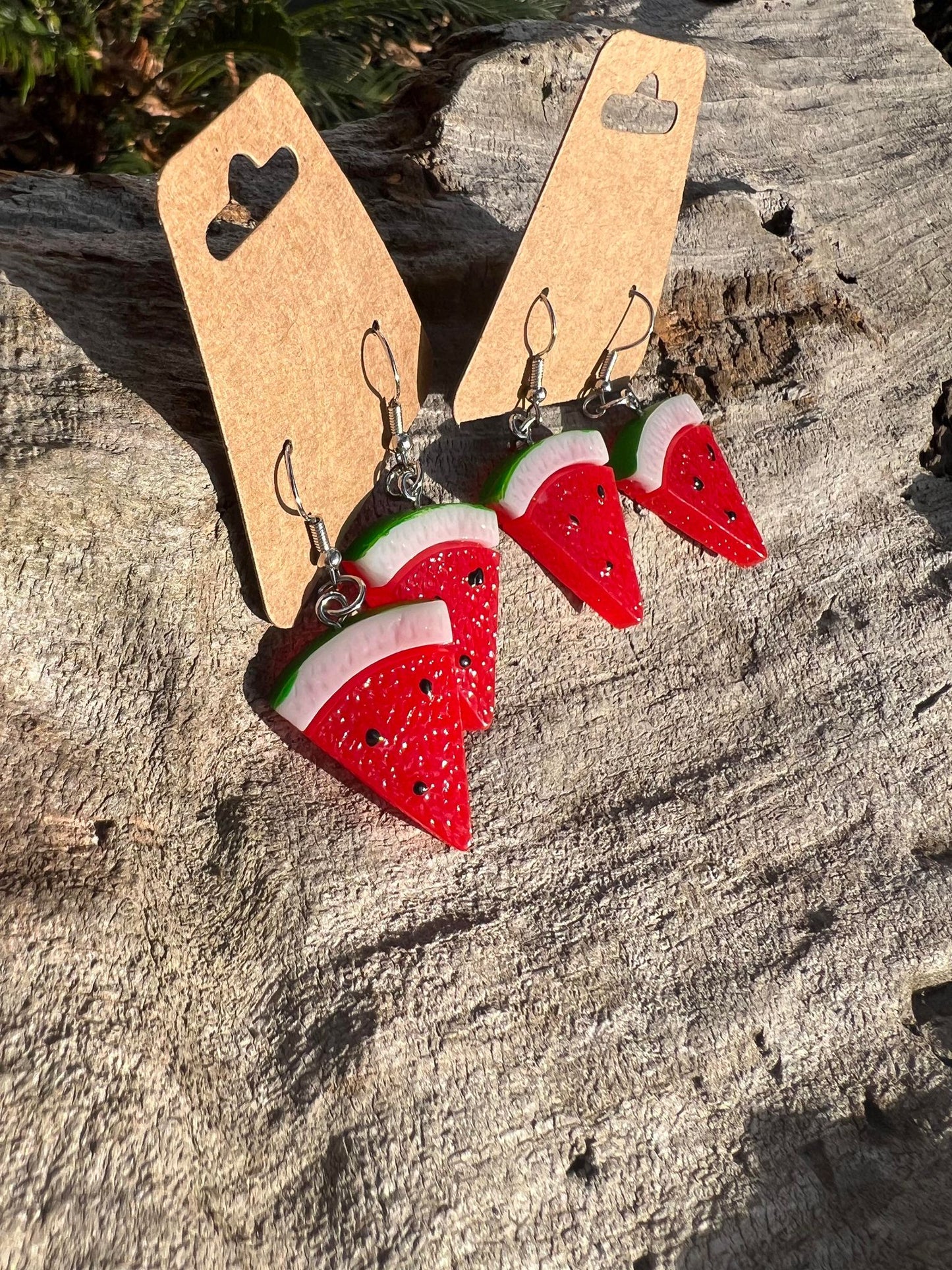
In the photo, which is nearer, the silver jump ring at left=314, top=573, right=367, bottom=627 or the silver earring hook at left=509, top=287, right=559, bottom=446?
the silver jump ring at left=314, top=573, right=367, bottom=627

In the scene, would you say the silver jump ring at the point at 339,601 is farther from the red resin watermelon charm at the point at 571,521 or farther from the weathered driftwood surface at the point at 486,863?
the red resin watermelon charm at the point at 571,521

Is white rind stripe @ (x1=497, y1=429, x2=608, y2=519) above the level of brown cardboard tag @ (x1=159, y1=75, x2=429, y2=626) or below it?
below

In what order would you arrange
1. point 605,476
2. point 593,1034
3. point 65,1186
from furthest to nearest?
1. point 605,476
2. point 593,1034
3. point 65,1186

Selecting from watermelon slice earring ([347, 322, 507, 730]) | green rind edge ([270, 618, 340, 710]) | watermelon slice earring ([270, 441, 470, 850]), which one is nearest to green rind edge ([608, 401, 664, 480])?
watermelon slice earring ([347, 322, 507, 730])

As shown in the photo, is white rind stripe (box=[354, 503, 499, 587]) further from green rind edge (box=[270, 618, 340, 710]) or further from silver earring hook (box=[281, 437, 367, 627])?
green rind edge (box=[270, 618, 340, 710])

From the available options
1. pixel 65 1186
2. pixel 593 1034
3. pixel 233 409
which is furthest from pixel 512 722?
pixel 65 1186

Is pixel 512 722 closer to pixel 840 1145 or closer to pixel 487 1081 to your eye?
pixel 487 1081

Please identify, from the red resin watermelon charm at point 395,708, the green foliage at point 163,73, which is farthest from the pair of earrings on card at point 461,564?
the green foliage at point 163,73
